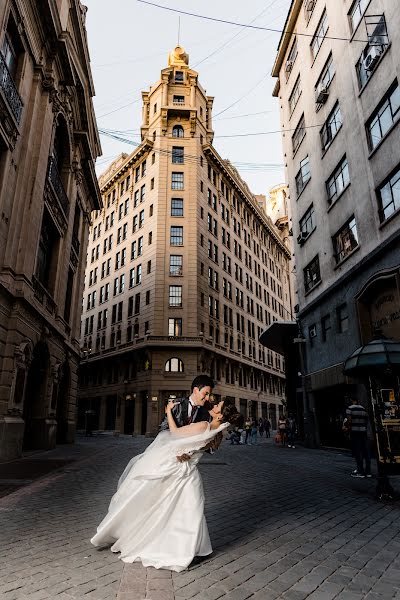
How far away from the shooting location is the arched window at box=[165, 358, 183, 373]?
36188mm

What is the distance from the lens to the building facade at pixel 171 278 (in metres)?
36.9

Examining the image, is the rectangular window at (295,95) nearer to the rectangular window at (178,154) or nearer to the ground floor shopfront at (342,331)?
the ground floor shopfront at (342,331)

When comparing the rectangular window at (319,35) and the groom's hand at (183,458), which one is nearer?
the groom's hand at (183,458)

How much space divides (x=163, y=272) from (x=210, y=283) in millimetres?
5536

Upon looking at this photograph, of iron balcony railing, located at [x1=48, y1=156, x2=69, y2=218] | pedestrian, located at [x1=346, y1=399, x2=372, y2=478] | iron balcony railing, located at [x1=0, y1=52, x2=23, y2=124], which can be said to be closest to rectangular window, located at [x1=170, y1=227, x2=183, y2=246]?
iron balcony railing, located at [x1=48, y1=156, x2=69, y2=218]

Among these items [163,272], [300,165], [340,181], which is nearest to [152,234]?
[163,272]

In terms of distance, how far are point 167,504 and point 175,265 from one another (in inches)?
1390

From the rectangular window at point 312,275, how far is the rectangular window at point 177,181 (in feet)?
75.4

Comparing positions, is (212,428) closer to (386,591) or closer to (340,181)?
(386,591)

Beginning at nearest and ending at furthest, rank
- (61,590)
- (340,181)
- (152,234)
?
Answer: (61,590)
(340,181)
(152,234)

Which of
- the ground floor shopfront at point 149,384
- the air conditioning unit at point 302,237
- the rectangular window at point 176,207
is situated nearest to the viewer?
the air conditioning unit at point 302,237

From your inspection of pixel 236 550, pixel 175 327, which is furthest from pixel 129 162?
pixel 236 550

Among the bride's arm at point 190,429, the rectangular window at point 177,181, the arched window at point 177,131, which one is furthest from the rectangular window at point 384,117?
the arched window at point 177,131

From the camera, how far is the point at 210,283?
41062 millimetres
